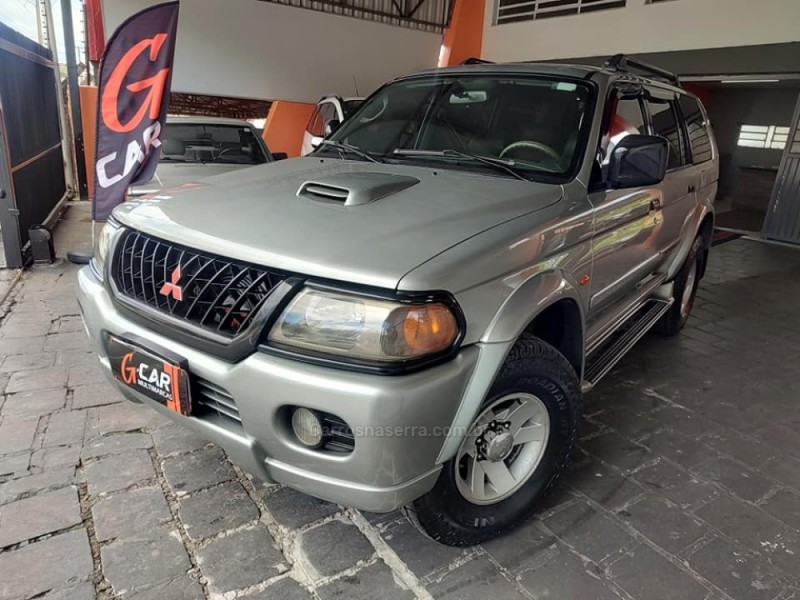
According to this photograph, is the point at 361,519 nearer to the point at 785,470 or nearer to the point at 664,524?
the point at 664,524

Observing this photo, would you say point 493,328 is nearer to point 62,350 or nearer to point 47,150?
point 62,350

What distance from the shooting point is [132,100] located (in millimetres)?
4094

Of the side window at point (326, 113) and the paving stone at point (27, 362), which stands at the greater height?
the side window at point (326, 113)

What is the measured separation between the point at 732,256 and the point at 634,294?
5107 millimetres

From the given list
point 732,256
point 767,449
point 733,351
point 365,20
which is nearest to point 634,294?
point 767,449

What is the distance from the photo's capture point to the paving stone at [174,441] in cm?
254

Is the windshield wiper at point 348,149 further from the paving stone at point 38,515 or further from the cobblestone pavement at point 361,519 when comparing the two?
the paving stone at point 38,515

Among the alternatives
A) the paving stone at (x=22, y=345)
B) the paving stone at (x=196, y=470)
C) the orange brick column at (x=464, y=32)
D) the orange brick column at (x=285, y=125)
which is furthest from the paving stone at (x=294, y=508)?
the orange brick column at (x=464, y=32)

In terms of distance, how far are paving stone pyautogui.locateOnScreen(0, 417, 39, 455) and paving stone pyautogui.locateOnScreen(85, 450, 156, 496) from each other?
0.39 meters

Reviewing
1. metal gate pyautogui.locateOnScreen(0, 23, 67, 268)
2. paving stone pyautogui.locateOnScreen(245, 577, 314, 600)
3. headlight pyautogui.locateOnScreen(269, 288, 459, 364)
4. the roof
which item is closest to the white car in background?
the roof

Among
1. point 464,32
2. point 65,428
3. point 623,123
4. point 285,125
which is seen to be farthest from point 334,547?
point 464,32

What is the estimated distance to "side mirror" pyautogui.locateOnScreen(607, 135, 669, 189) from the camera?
232cm

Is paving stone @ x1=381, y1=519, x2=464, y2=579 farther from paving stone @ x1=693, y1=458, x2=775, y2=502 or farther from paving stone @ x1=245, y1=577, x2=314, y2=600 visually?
paving stone @ x1=693, y1=458, x2=775, y2=502

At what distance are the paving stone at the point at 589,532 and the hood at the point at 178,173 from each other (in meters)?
3.69
